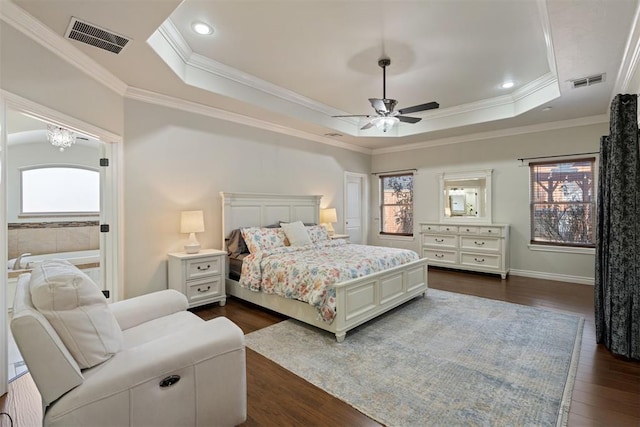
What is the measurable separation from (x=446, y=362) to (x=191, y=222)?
3312mm

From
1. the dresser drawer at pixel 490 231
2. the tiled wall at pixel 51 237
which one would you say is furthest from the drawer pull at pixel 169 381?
the tiled wall at pixel 51 237

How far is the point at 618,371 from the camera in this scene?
2.43 metres

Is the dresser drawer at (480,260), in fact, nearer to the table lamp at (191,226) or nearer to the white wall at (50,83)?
the table lamp at (191,226)

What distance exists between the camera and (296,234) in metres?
4.59

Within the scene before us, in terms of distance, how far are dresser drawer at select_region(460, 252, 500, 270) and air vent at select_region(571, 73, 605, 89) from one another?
2.96 metres

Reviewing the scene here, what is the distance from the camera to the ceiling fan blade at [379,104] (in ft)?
11.1

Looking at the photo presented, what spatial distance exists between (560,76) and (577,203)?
2708 millimetres

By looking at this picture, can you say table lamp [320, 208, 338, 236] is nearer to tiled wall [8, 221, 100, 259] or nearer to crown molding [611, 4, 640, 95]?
crown molding [611, 4, 640, 95]

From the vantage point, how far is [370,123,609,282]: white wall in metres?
5.10

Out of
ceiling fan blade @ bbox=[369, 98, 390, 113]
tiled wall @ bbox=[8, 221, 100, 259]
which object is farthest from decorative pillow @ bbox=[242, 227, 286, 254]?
tiled wall @ bbox=[8, 221, 100, 259]

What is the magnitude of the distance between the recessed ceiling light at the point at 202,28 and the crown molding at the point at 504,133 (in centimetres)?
498

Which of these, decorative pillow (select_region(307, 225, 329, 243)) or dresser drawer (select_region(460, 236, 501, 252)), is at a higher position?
decorative pillow (select_region(307, 225, 329, 243))

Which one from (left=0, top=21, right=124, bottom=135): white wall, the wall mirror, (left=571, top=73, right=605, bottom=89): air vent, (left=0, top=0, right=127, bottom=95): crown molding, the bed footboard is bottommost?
the bed footboard

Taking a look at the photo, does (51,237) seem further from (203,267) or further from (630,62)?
(630,62)
